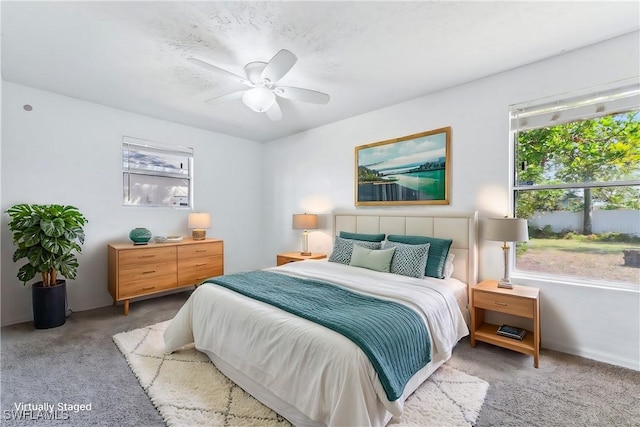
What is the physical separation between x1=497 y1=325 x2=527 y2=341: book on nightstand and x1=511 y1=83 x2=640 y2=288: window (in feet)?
2.09

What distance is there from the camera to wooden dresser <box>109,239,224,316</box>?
337cm

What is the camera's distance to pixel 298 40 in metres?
2.27

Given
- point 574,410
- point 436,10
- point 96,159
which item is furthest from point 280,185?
point 574,410

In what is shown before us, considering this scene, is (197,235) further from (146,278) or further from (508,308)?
(508,308)

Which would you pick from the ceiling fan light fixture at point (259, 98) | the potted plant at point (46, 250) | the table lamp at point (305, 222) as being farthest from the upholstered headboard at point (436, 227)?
the potted plant at point (46, 250)

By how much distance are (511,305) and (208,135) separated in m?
4.76

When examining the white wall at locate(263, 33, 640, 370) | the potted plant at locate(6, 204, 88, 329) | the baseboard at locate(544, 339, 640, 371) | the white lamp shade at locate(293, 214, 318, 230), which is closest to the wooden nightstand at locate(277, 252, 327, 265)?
the white wall at locate(263, 33, 640, 370)

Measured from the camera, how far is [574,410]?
1804 mm

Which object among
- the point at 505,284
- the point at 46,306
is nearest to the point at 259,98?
the point at 505,284

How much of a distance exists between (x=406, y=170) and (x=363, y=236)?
100cm

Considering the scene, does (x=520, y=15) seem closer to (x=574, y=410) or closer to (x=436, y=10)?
(x=436, y=10)

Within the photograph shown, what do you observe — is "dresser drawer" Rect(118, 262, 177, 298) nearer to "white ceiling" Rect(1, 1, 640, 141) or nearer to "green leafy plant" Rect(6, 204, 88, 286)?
"green leafy plant" Rect(6, 204, 88, 286)

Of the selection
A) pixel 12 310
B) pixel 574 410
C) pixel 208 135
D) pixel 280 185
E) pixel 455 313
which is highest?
pixel 208 135

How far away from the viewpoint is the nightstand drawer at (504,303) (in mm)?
2352
